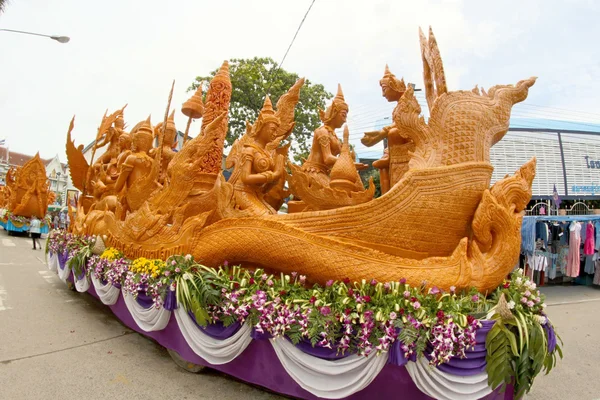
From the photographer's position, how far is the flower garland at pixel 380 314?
2.27 m

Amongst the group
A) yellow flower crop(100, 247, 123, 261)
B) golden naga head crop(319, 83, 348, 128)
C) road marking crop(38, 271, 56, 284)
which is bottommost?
road marking crop(38, 271, 56, 284)

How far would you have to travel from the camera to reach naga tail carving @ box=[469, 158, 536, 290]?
2.76 m

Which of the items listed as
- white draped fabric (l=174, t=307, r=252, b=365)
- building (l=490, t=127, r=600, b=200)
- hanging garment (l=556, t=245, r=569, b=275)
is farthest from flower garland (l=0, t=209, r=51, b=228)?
hanging garment (l=556, t=245, r=569, b=275)

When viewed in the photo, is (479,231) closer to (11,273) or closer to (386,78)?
(386,78)

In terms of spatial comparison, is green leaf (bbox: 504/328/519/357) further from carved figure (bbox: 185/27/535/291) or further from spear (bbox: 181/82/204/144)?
spear (bbox: 181/82/204/144)

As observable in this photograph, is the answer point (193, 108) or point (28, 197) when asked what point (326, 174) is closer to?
point (193, 108)

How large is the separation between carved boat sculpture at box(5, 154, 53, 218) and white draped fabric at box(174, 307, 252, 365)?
1418 cm

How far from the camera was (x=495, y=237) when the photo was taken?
9.35ft

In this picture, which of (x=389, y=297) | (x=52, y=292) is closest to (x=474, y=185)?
(x=389, y=297)

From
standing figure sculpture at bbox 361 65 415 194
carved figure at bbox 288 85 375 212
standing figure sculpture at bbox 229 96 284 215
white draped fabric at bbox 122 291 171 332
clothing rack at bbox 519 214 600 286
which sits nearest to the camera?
white draped fabric at bbox 122 291 171 332

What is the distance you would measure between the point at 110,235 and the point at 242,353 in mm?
2722

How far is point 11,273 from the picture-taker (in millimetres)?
7402

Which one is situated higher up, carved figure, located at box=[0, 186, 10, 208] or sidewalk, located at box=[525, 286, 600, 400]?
carved figure, located at box=[0, 186, 10, 208]

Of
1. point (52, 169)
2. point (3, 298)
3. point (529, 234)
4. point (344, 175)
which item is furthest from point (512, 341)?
point (52, 169)
